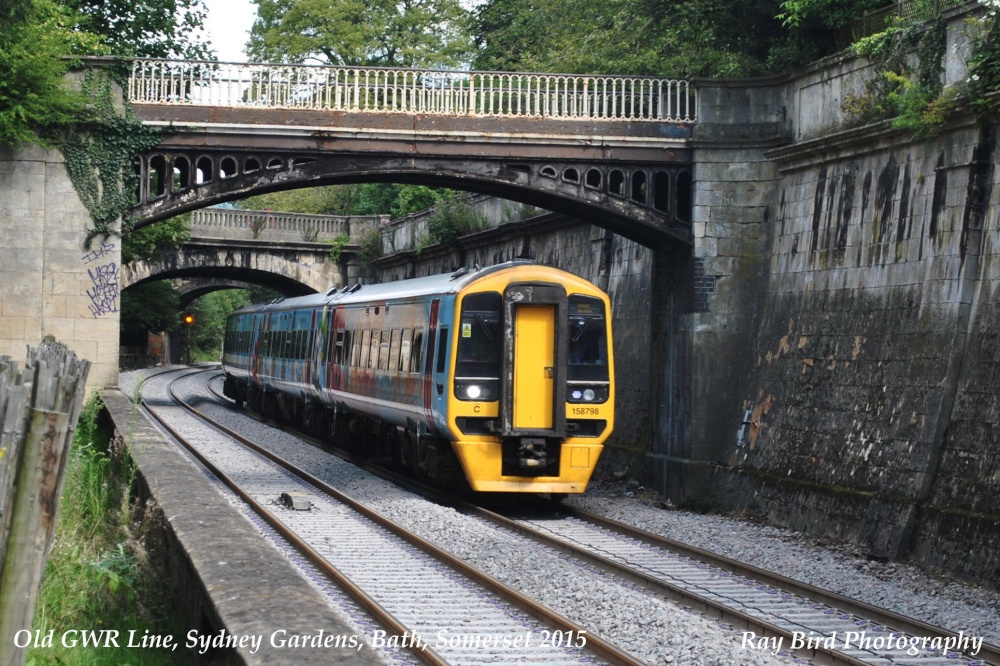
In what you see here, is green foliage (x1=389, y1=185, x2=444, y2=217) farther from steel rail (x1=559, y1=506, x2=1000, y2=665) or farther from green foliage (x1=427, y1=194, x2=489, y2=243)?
steel rail (x1=559, y1=506, x2=1000, y2=665)

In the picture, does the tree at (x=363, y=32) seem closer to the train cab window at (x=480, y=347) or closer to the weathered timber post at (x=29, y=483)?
the train cab window at (x=480, y=347)

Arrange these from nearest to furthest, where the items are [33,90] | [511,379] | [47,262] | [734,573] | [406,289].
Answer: [734,573], [511,379], [406,289], [33,90], [47,262]

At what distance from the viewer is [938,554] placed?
1163 centimetres

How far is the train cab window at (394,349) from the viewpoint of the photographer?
1778 centimetres

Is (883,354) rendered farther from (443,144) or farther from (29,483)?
(29,483)

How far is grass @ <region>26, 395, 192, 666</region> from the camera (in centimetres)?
670

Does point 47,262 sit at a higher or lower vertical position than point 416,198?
lower

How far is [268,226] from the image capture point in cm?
4231

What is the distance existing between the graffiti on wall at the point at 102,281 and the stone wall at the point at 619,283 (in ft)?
17.7

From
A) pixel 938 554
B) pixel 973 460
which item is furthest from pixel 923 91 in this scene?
pixel 938 554

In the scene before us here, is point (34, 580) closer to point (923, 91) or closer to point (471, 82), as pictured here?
point (923, 91)

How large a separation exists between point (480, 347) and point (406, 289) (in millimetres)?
3187

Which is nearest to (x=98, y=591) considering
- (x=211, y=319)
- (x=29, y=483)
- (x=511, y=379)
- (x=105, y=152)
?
(x=29, y=483)

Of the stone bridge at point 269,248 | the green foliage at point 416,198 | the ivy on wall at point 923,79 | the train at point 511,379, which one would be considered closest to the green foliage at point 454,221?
the green foliage at point 416,198
